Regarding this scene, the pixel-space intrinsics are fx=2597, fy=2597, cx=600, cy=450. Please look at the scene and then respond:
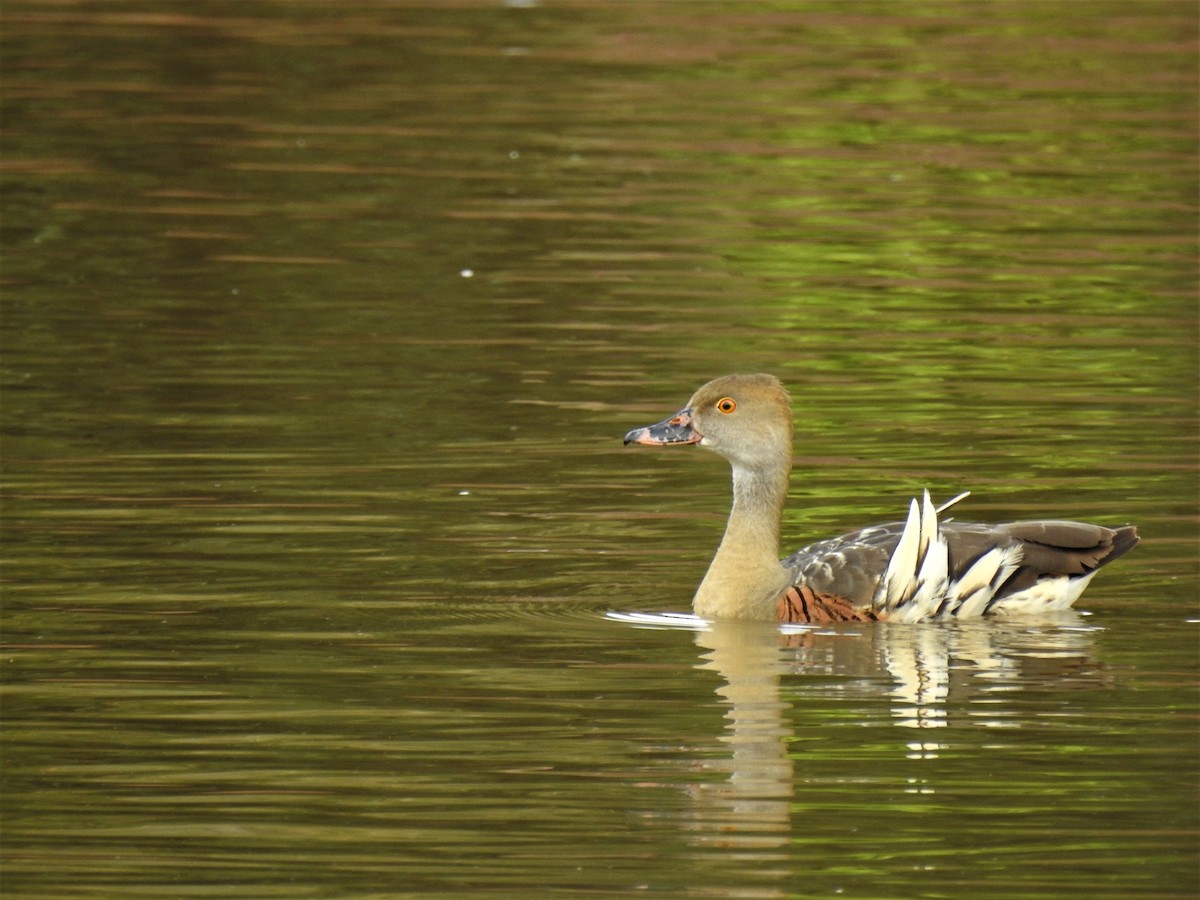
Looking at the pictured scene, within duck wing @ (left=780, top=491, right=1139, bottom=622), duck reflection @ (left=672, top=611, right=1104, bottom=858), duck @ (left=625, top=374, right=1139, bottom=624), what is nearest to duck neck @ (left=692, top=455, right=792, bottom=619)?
duck @ (left=625, top=374, right=1139, bottom=624)

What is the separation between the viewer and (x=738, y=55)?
29.6 meters

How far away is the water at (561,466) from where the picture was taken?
8422 mm

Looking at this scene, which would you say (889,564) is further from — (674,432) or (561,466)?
(561,466)

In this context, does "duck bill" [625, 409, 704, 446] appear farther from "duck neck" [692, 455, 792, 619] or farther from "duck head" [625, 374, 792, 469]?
"duck neck" [692, 455, 792, 619]

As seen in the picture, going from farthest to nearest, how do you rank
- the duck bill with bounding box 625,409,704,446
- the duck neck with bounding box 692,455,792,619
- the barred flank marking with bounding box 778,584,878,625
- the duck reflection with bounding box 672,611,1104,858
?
the duck bill with bounding box 625,409,704,446 → the duck neck with bounding box 692,455,792,619 → the barred flank marking with bounding box 778,584,878,625 → the duck reflection with bounding box 672,611,1104,858

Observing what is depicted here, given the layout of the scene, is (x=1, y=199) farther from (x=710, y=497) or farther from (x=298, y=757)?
(x=298, y=757)

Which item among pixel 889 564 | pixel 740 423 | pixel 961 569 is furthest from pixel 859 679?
pixel 740 423

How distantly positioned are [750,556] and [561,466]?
229 cm

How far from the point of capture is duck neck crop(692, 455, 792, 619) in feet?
36.8

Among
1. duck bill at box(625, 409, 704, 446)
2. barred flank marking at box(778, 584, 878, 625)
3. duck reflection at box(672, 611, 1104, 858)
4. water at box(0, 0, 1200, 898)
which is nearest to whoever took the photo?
water at box(0, 0, 1200, 898)

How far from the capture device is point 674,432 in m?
11.7

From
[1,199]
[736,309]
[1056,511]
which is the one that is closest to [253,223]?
[1,199]

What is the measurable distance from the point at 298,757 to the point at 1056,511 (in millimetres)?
4704

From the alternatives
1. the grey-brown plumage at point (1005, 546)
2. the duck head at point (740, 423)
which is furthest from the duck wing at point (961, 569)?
the duck head at point (740, 423)
